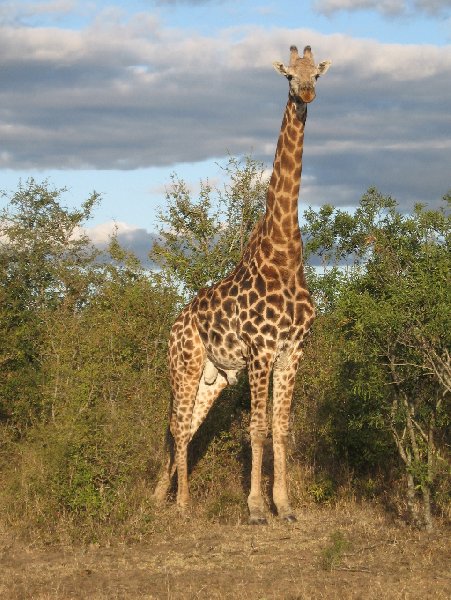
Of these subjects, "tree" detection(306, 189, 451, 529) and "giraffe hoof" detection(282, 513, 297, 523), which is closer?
"tree" detection(306, 189, 451, 529)

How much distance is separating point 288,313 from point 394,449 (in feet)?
8.73

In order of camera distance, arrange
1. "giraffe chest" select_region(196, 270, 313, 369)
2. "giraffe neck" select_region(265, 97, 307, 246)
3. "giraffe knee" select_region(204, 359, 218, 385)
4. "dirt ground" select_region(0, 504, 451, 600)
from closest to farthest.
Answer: "dirt ground" select_region(0, 504, 451, 600) < "giraffe chest" select_region(196, 270, 313, 369) < "giraffe neck" select_region(265, 97, 307, 246) < "giraffe knee" select_region(204, 359, 218, 385)

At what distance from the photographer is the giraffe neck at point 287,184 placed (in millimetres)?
12836

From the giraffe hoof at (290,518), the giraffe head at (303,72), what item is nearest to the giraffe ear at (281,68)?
the giraffe head at (303,72)

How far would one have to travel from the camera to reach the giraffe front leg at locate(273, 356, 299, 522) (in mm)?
12586

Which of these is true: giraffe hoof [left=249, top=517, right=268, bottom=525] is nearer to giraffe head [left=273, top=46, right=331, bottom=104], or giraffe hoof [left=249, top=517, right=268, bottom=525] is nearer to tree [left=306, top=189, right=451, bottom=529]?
tree [left=306, top=189, right=451, bottom=529]

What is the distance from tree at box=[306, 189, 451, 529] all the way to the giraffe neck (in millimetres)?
911

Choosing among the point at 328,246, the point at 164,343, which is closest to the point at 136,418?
the point at 164,343

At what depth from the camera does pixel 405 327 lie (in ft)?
36.0

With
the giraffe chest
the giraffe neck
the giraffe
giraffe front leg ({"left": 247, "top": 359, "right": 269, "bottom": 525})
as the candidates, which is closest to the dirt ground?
giraffe front leg ({"left": 247, "top": 359, "right": 269, "bottom": 525})

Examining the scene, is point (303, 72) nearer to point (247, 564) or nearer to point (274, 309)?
point (274, 309)

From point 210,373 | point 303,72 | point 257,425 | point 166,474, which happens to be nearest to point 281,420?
point 257,425

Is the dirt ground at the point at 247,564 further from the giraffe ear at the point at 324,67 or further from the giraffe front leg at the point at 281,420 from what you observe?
the giraffe ear at the point at 324,67

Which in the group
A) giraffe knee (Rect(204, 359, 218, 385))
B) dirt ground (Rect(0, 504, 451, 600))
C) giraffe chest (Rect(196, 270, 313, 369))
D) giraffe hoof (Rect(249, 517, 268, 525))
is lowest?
dirt ground (Rect(0, 504, 451, 600))
